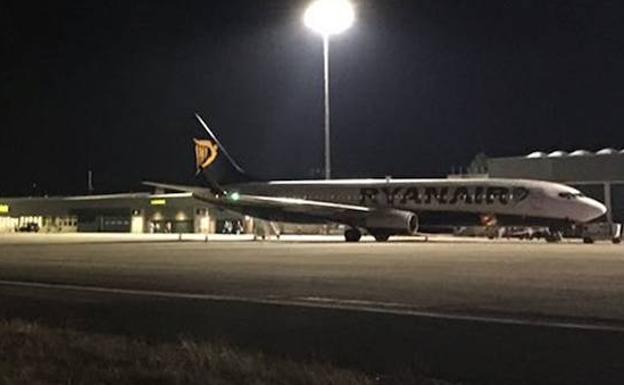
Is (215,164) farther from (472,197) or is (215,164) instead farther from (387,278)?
(387,278)

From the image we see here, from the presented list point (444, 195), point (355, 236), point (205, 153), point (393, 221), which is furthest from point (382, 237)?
point (205, 153)

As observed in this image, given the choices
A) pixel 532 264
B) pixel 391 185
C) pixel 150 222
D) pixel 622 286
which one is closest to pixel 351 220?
pixel 391 185

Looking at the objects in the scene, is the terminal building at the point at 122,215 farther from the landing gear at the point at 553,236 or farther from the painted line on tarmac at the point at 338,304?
the painted line on tarmac at the point at 338,304

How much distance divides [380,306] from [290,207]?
43412 mm

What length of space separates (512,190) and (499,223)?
2399mm

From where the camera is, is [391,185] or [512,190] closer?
[512,190]

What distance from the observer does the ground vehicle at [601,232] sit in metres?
58.9

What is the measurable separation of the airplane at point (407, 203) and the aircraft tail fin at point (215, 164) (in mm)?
795

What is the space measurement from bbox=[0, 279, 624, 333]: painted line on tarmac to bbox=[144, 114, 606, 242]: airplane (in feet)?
114

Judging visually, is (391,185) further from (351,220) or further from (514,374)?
(514,374)

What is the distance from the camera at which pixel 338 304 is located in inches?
748

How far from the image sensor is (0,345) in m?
13.6

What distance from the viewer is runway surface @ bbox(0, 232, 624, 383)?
42.1 ft

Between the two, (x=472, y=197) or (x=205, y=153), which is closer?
(x=472, y=197)
